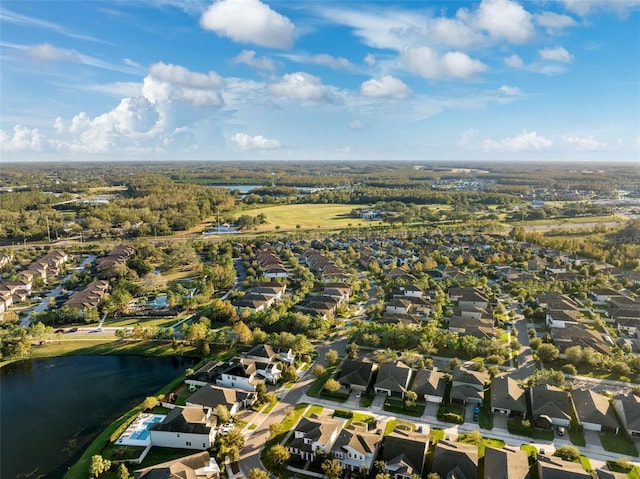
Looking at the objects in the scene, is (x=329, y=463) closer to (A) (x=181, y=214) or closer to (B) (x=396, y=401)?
(B) (x=396, y=401)

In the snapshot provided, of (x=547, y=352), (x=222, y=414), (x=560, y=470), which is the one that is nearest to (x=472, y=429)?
(x=560, y=470)

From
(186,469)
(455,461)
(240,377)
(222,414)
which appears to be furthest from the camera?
(240,377)

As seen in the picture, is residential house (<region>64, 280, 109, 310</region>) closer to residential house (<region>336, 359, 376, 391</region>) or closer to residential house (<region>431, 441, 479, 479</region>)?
residential house (<region>336, 359, 376, 391</region>)

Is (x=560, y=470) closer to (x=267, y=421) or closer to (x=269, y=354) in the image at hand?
(x=267, y=421)

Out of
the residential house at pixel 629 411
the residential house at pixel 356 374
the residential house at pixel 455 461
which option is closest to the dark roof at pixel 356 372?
the residential house at pixel 356 374

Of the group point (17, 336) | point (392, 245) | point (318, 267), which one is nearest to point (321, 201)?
point (392, 245)

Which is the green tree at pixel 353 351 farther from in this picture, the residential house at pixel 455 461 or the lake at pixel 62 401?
the lake at pixel 62 401
